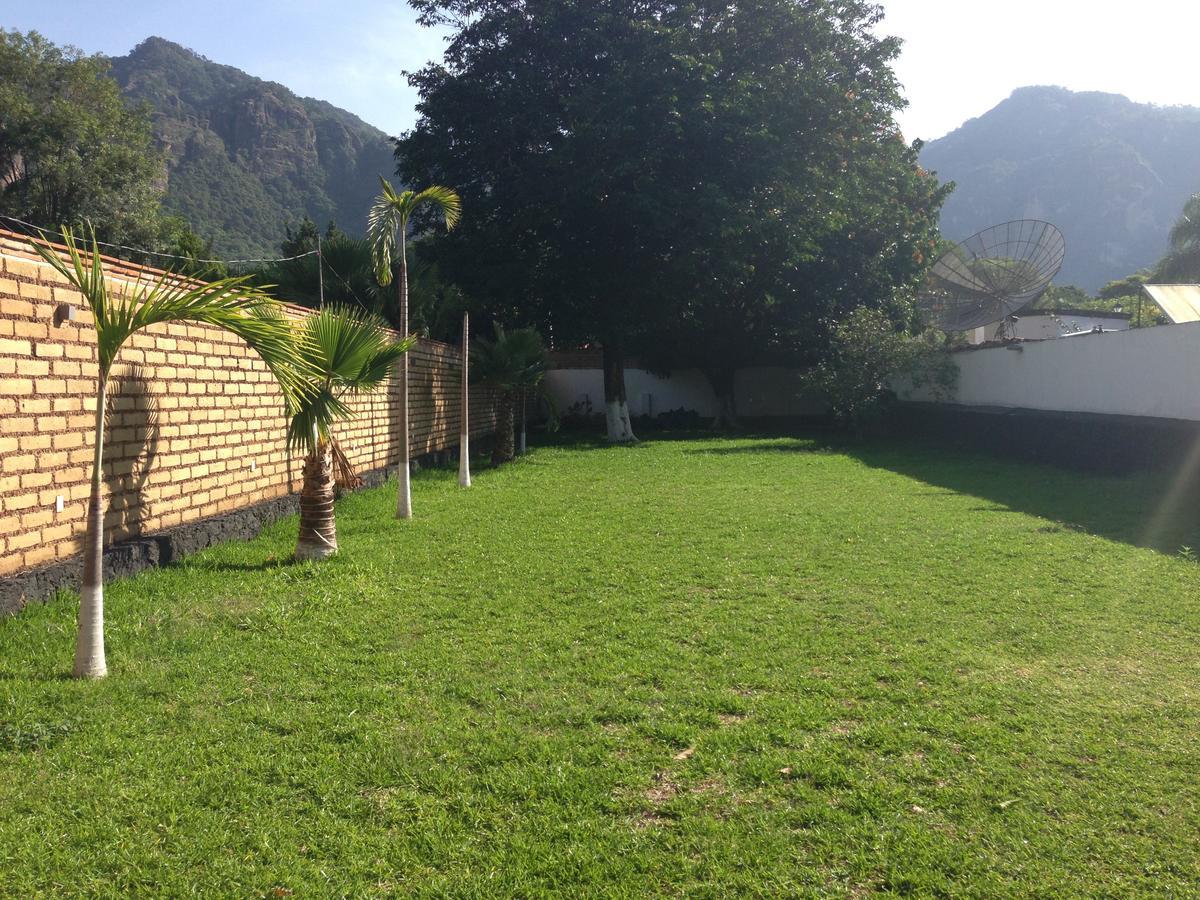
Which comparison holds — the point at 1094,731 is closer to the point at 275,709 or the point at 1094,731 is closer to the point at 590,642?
the point at 590,642

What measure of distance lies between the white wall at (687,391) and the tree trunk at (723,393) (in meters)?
2.16

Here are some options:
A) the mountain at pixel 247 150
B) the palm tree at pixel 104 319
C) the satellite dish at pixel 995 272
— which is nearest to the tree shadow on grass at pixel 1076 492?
the satellite dish at pixel 995 272

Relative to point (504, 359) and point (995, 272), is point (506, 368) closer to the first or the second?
point (504, 359)

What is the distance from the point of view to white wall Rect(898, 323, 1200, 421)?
40.2 feet

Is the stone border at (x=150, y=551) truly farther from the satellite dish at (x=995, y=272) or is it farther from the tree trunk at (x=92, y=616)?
the satellite dish at (x=995, y=272)

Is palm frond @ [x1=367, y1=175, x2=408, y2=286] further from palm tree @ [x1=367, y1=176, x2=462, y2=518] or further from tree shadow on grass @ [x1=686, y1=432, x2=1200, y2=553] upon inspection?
tree shadow on grass @ [x1=686, y1=432, x2=1200, y2=553]

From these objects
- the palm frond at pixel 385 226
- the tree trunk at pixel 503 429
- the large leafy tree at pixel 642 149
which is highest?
the large leafy tree at pixel 642 149

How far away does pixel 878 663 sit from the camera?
450 cm

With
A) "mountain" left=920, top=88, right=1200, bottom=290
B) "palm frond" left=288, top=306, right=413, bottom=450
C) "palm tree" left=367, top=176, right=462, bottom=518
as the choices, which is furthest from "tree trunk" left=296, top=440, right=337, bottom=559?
"mountain" left=920, top=88, right=1200, bottom=290

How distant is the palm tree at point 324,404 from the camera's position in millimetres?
6852

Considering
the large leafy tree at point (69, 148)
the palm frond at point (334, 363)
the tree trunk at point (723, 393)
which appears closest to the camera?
the palm frond at point (334, 363)

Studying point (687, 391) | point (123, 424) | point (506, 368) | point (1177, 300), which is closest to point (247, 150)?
point (687, 391)

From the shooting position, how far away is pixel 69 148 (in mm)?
26250

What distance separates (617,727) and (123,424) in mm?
4398
